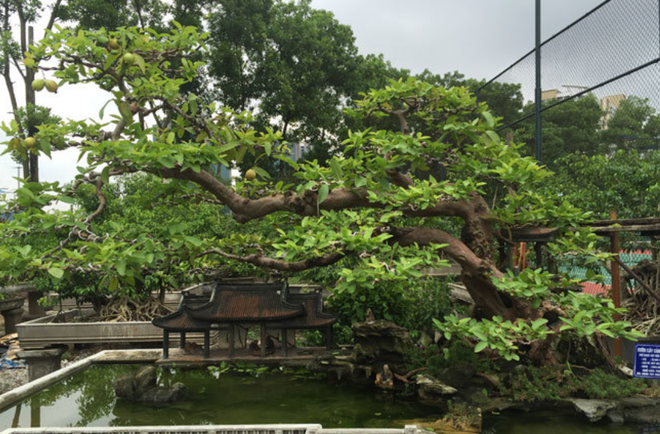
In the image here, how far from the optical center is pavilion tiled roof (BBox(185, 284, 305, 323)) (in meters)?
6.40

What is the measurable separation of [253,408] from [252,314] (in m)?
1.37

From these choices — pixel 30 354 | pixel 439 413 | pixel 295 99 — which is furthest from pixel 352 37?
pixel 439 413

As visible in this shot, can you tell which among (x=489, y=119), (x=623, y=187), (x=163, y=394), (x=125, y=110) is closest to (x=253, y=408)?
(x=163, y=394)

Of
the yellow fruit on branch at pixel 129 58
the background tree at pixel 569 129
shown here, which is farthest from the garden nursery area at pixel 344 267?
the background tree at pixel 569 129

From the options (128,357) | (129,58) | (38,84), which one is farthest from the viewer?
(128,357)

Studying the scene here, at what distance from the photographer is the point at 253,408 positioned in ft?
17.8

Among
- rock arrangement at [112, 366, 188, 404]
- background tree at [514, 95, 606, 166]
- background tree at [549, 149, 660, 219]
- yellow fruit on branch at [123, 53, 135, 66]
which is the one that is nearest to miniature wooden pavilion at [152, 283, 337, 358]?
rock arrangement at [112, 366, 188, 404]

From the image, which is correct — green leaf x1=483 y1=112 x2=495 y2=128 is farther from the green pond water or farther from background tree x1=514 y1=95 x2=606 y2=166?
background tree x1=514 y1=95 x2=606 y2=166

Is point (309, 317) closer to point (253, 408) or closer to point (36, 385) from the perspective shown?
point (253, 408)

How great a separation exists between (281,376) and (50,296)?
8641 mm

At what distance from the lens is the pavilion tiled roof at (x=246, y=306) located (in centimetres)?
640

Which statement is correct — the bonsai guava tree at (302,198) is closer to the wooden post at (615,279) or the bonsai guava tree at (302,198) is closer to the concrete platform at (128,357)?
the wooden post at (615,279)

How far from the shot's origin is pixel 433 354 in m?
6.21

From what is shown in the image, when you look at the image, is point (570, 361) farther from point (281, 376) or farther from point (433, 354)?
point (281, 376)
